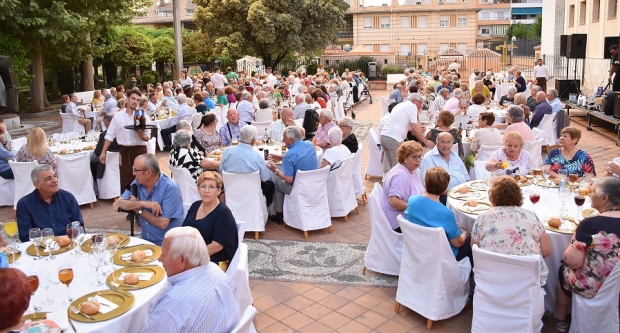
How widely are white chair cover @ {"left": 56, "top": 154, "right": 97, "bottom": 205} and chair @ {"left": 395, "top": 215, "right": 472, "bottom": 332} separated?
15.4ft

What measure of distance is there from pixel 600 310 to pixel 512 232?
733 mm

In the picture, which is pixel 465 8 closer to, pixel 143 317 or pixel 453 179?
pixel 453 179

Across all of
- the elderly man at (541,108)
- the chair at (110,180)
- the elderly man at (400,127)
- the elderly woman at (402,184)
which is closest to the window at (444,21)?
the elderly man at (541,108)

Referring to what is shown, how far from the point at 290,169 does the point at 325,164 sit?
464mm

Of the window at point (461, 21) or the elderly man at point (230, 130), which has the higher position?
the window at point (461, 21)

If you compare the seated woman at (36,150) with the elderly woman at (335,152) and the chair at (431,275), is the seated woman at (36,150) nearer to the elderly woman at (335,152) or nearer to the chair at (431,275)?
the elderly woman at (335,152)

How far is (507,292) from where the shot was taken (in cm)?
349

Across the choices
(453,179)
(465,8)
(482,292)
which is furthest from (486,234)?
(465,8)

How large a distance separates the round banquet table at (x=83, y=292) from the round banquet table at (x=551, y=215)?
2469mm

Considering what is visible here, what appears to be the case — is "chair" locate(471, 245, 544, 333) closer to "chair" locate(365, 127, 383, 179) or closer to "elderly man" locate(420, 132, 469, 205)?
"elderly man" locate(420, 132, 469, 205)

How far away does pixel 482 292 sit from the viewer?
11.8 feet

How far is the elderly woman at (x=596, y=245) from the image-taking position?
136 inches

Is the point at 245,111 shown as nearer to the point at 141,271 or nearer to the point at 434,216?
the point at 434,216

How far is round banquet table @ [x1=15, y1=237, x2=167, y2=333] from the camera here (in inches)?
109
